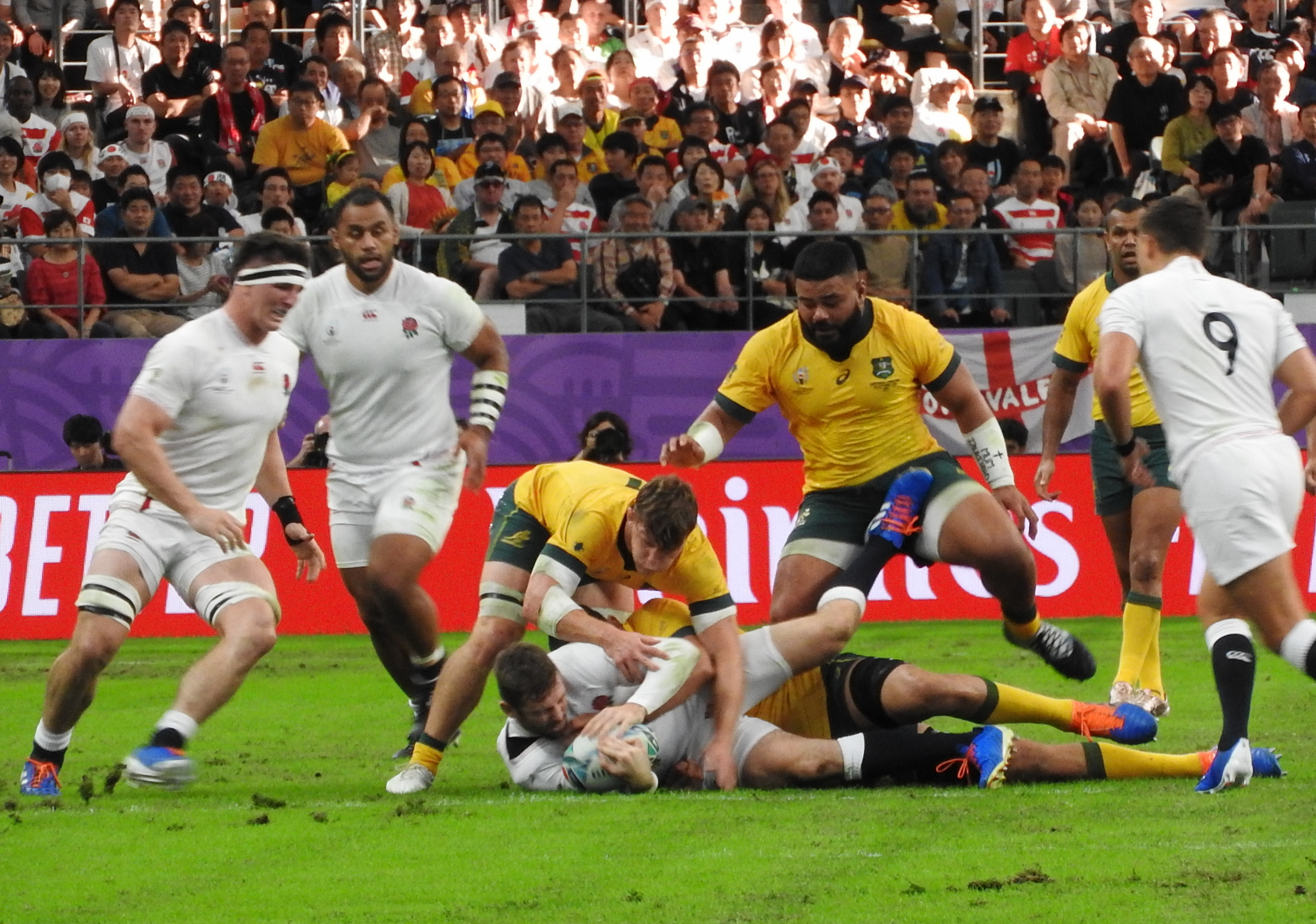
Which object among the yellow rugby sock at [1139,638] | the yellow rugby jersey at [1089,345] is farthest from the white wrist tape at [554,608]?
the yellow rugby jersey at [1089,345]

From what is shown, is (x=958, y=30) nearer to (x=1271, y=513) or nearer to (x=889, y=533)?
(x=889, y=533)

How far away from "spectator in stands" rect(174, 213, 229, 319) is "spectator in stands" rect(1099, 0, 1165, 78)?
10.2 metres

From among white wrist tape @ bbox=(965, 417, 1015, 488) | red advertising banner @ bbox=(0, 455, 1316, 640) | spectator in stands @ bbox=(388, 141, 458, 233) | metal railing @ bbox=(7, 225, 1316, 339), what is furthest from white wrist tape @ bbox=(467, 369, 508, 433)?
spectator in stands @ bbox=(388, 141, 458, 233)

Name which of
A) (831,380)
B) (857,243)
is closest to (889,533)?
(831,380)

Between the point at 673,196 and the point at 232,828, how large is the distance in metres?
11.5

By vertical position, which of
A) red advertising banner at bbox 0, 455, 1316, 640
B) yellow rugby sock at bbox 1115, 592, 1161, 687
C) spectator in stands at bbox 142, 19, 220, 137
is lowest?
red advertising banner at bbox 0, 455, 1316, 640

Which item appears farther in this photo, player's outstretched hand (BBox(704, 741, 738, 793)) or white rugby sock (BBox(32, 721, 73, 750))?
white rugby sock (BBox(32, 721, 73, 750))

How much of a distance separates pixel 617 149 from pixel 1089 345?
881cm

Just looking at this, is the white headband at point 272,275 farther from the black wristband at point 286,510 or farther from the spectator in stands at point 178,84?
the spectator in stands at point 178,84

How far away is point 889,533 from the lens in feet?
29.6

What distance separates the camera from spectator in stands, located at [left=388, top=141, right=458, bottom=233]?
17281 mm

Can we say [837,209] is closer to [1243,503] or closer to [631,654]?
[631,654]

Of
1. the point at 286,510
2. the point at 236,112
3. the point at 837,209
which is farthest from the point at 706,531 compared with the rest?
the point at 236,112

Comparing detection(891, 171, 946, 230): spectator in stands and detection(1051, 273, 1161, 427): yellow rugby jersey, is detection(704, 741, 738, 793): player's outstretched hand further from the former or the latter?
detection(891, 171, 946, 230): spectator in stands
